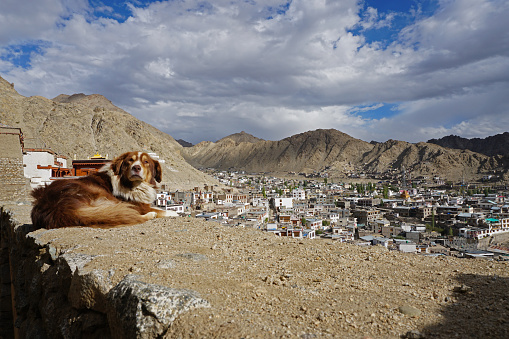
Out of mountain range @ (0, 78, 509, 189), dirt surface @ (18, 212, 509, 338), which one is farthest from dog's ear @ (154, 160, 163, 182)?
mountain range @ (0, 78, 509, 189)

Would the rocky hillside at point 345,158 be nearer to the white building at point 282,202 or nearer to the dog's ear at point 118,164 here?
the white building at point 282,202

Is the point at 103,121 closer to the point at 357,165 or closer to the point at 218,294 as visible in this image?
the point at 218,294

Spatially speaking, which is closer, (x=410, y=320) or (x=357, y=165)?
(x=410, y=320)

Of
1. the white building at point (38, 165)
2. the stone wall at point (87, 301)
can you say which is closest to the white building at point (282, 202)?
the white building at point (38, 165)

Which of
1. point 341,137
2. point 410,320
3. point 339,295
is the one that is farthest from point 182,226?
point 341,137

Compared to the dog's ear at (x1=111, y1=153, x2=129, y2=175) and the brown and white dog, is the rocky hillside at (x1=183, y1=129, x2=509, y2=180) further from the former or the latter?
the dog's ear at (x1=111, y1=153, x2=129, y2=175)

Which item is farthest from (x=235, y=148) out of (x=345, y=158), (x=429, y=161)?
(x=429, y=161)
